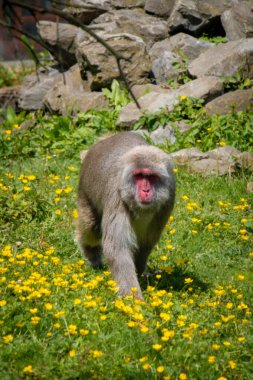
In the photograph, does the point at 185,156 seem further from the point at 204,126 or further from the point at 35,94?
the point at 35,94

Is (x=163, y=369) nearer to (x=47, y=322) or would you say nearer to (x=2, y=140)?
(x=47, y=322)

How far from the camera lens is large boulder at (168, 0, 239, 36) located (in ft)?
42.6

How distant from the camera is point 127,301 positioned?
5.48 m

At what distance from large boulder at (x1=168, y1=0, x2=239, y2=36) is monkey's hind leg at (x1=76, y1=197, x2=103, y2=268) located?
6.98m

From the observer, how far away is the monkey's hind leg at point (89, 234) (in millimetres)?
6977

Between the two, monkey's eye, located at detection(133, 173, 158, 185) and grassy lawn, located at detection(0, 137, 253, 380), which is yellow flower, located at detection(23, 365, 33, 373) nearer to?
grassy lawn, located at detection(0, 137, 253, 380)

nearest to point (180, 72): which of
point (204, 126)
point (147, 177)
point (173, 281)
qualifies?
point (204, 126)

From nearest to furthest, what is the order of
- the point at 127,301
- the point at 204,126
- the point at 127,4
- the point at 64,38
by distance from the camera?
the point at 127,301 < the point at 204,126 < the point at 64,38 < the point at 127,4

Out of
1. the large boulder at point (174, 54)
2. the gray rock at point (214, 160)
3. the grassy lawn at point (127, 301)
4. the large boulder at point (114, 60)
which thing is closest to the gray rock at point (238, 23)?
the large boulder at point (174, 54)

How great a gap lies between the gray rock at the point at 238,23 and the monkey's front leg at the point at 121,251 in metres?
7.65

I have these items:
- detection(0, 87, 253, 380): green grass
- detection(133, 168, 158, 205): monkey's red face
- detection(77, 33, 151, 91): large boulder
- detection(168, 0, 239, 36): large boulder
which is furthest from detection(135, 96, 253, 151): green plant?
detection(133, 168, 158, 205): monkey's red face

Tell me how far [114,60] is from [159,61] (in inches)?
35.2

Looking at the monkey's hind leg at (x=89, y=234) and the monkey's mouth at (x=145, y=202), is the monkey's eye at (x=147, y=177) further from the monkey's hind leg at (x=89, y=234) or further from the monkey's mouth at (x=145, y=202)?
the monkey's hind leg at (x=89, y=234)

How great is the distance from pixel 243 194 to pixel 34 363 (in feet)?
16.3
